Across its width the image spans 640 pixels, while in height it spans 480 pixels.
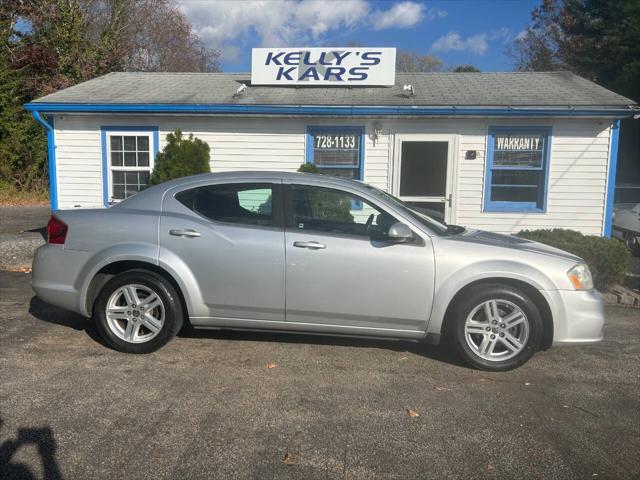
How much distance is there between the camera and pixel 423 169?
430 inches

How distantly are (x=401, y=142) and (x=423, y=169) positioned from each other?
77cm

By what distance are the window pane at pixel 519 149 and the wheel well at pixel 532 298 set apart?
6.23 meters

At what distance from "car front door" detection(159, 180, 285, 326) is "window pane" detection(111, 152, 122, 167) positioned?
22.3ft

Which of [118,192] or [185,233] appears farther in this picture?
[118,192]

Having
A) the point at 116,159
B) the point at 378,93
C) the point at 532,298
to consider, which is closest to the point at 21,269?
the point at 116,159

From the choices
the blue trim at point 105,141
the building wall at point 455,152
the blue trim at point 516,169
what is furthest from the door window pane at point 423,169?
the blue trim at point 105,141

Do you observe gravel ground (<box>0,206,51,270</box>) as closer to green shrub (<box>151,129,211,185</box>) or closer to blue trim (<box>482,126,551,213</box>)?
green shrub (<box>151,129,211,185</box>)

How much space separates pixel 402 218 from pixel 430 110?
18.5ft

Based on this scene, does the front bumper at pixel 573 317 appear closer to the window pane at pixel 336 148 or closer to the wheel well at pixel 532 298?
the wheel well at pixel 532 298

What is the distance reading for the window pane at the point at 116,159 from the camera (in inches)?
440

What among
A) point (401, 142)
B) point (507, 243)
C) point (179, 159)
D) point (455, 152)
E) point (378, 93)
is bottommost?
point (507, 243)

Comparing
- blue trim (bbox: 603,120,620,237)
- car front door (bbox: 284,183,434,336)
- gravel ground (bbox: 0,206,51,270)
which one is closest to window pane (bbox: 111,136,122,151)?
gravel ground (bbox: 0,206,51,270)

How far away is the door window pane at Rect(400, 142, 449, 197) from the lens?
10664 millimetres

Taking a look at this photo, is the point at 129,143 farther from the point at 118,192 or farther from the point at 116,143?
the point at 118,192
